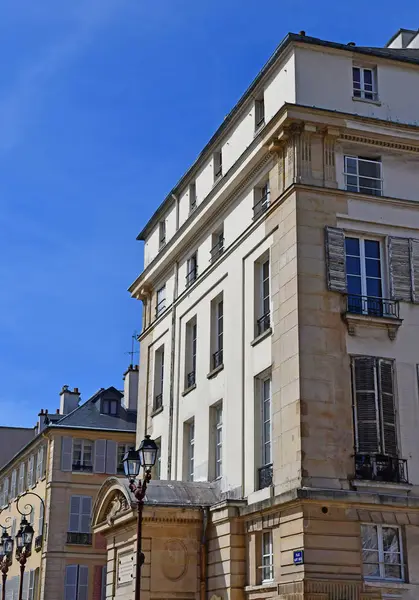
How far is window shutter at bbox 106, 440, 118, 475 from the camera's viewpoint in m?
42.1

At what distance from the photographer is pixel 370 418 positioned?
19125 mm

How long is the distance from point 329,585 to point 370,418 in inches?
139

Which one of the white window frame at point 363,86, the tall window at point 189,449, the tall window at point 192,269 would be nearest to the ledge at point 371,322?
the white window frame at point 363,86

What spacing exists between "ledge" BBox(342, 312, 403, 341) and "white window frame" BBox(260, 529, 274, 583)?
15.5ft

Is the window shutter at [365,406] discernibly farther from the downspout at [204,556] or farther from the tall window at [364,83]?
the tall window at [364,83]

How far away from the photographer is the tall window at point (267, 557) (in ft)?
63.8

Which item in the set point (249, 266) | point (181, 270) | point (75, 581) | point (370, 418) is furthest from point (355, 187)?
point (75, 581)

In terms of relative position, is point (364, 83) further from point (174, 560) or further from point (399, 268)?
point (174, 560)

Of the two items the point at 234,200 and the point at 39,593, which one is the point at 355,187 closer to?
the point at 234,200

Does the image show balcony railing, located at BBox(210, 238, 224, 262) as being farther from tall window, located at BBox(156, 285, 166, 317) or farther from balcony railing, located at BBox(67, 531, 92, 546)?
balcony railing, located at BBox(67, 531, 92, 546)

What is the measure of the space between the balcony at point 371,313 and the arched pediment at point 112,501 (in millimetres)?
6589

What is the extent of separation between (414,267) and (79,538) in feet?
82.6

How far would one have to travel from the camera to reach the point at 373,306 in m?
20.2

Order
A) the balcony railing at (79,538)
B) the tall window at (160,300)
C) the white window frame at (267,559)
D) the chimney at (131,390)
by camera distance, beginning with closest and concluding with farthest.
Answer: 1. the white window frame at (267,559)
2. the tall window at (160,300)
3. the balcony railing at (79,538)
4. the chimney at (131,390)
